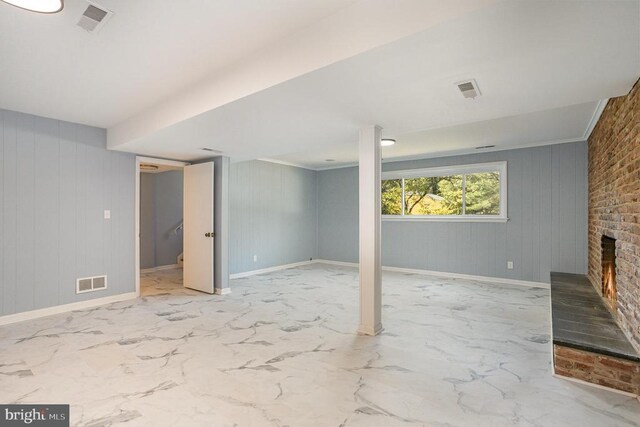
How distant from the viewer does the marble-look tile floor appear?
6.55 ft

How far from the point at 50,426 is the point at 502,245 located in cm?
623

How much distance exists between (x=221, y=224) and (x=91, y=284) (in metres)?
1.87

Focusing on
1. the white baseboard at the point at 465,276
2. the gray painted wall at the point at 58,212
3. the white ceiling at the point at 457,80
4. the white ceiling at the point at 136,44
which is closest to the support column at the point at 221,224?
the white ceiling at the point at 457,80

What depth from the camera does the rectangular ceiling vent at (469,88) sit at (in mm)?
2240

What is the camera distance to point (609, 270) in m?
3.44

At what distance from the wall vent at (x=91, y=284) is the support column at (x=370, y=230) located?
3594 millimetres

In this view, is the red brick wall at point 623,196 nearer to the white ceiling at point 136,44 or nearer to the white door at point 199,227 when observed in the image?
the white ceiling at point 136,44

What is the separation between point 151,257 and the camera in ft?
24.0

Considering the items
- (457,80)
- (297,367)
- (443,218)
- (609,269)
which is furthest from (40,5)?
(443,218)

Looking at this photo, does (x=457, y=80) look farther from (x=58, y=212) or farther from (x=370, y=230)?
(x=58, y=212)

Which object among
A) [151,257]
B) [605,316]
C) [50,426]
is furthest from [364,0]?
[151,257]

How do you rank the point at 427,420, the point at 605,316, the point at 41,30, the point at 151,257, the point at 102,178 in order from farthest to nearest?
the point at 151,257 → the point at 102,178 → the point at 605,316 → the point at 41,30 → the point at 427,420

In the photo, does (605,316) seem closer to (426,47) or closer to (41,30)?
(426,47)

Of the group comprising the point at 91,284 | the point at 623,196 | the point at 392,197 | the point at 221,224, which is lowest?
the point at 91,284
